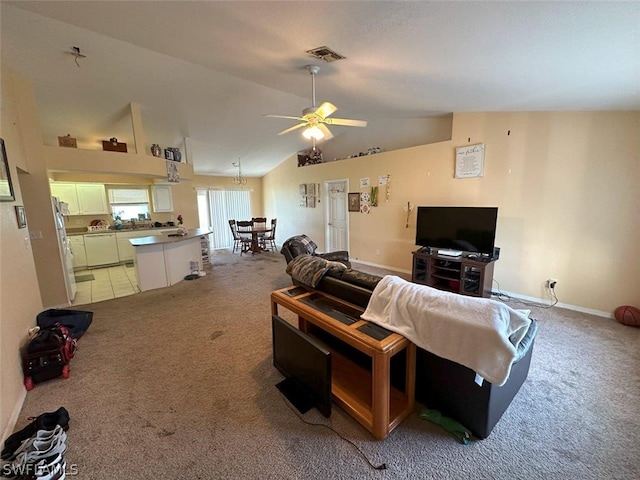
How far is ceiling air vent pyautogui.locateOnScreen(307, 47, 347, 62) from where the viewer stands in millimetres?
2303

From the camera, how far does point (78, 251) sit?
5.64 m

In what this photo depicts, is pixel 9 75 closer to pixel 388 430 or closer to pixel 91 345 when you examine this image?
pixel 91 345

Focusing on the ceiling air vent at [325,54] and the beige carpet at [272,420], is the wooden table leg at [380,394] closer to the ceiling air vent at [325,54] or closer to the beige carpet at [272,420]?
the beige carpet at [272,420]

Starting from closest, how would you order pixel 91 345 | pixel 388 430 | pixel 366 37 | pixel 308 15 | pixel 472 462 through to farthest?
pixel 472 462, pixel 388 430, pixel 308 15, pixel 366 37, pixel 91 345

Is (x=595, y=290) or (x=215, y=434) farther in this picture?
(x=595, y=290)

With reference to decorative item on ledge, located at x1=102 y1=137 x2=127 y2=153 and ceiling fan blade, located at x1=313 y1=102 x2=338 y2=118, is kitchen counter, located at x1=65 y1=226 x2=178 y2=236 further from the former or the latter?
ceiling fan blade, located at x1=313 y1=102 x2=338 y2=118

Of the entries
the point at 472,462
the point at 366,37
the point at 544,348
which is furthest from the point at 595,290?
the point at 366,37

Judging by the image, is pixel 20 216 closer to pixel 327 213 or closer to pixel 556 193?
pixel 327 213

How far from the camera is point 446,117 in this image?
436 centimetres

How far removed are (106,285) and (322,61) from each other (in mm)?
5189

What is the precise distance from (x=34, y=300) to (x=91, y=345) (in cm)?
76

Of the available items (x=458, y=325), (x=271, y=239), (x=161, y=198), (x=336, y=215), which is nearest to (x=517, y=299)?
(x=458, y=325)

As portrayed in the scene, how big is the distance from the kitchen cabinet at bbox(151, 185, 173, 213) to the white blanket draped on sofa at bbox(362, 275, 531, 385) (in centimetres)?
668

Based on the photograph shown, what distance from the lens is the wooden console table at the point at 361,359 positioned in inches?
58.7
